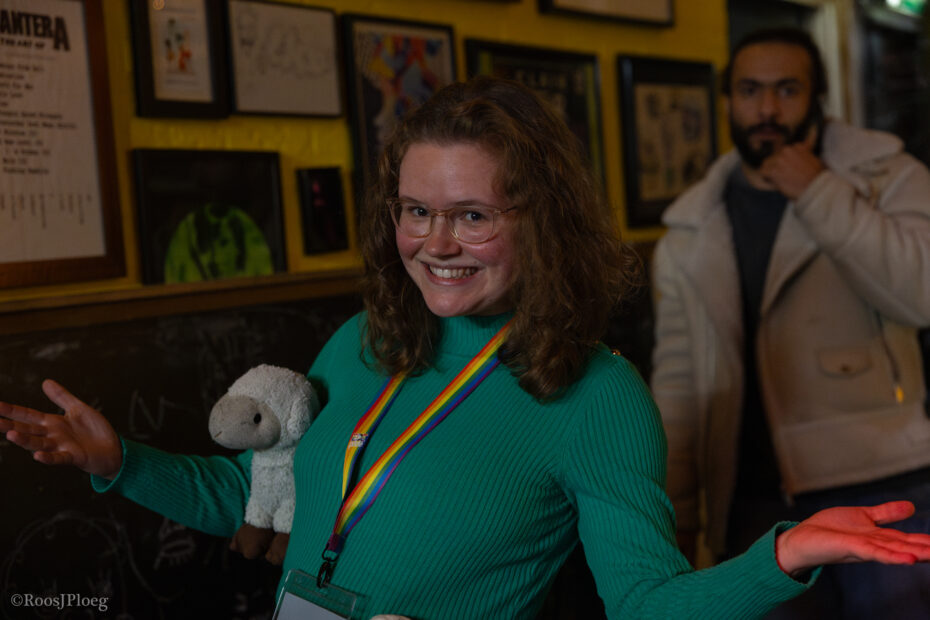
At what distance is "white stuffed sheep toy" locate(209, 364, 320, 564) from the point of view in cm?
142

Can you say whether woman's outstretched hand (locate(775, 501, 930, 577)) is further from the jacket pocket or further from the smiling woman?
the jacket pocket

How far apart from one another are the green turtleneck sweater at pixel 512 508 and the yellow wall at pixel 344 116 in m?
0.88

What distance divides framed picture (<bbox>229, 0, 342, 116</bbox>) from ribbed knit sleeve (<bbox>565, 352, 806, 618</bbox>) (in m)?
1.18

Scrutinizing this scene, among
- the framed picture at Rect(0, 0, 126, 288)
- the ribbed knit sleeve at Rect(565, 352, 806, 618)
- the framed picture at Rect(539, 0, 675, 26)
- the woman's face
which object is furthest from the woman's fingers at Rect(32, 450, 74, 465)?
the framed picture at Rect(539, 0, 675, 26)

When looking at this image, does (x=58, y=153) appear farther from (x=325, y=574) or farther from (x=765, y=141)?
(x=765, y=141)

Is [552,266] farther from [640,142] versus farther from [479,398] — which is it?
[640,142]

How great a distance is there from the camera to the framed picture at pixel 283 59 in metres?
1.99

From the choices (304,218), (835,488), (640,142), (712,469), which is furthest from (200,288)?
(640,142)

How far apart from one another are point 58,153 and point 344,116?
0.74 m

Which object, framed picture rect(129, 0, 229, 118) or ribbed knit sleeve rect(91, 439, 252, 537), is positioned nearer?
ribbed knit sleeve rect(91, 439, 252, 537)

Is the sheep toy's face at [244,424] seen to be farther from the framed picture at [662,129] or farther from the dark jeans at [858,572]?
the framed picture at [662,129]

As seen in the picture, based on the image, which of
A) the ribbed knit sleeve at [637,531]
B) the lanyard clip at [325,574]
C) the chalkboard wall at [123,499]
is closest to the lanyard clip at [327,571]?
the lanyard clip at [325,574]

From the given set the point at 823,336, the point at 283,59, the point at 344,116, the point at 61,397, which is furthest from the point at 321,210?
the point at 823,336

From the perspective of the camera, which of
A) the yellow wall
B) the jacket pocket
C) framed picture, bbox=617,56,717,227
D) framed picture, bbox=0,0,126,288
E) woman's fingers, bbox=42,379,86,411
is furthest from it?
framed picture, bbox=617,56,717,227
